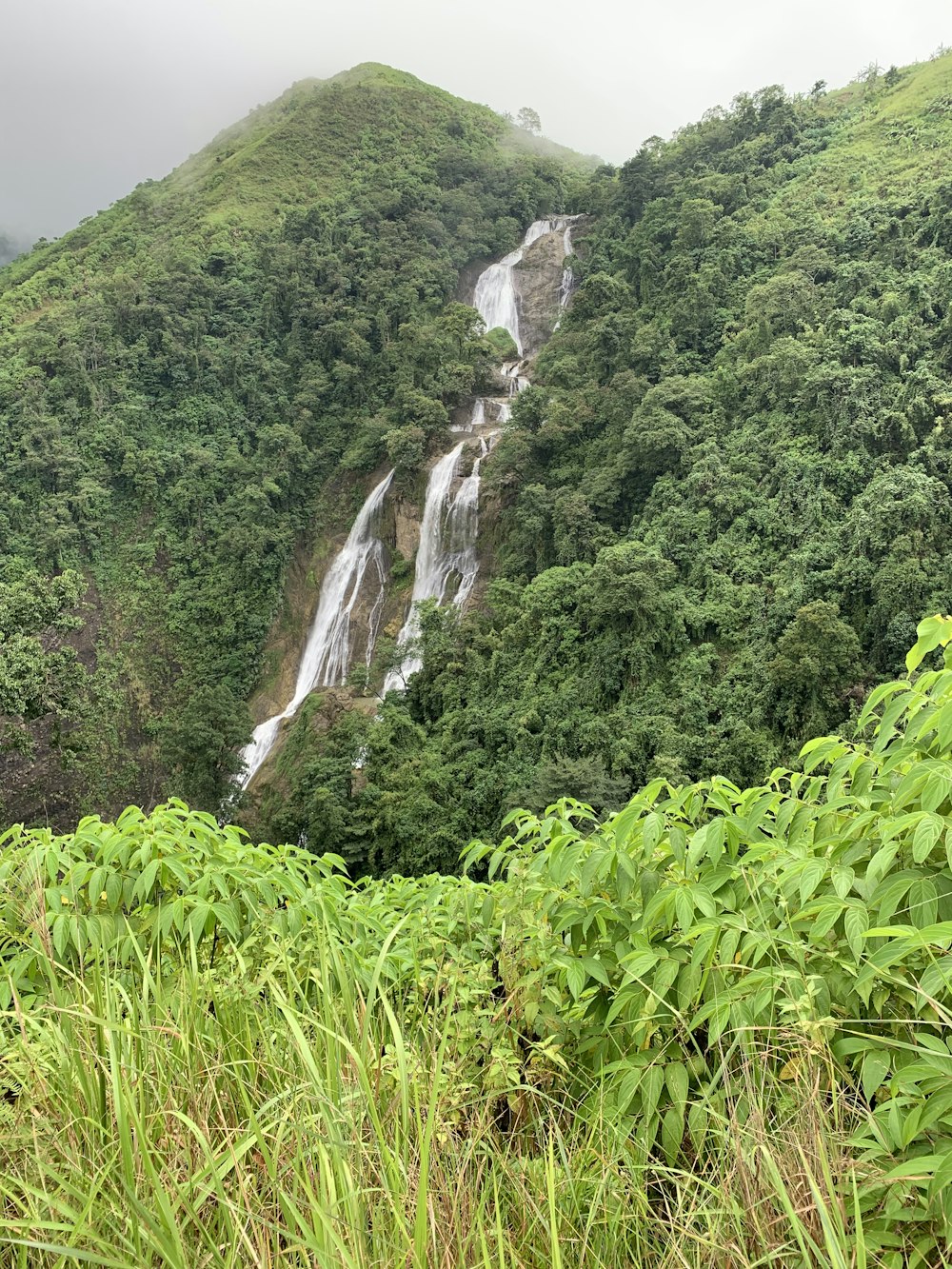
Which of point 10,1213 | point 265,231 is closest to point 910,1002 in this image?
point 10,1213

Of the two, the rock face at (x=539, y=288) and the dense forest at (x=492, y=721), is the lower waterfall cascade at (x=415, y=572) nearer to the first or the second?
the dense forest at (x=492, y=721)

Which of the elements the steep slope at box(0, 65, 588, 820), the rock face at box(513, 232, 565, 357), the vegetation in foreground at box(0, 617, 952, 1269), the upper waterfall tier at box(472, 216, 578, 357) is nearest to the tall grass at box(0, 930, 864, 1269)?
the vegetation in foreground at box(0, 617, 952, 1269)

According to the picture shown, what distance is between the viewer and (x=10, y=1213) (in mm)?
1239

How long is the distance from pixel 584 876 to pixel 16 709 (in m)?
15.8

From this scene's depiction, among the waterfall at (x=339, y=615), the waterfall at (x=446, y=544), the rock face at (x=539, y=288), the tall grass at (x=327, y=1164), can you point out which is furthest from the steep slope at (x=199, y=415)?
the tall grass at (x=327, y=1164)

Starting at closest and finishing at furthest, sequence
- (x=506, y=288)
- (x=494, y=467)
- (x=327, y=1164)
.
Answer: (x=327, y=1164) < (x=494, y=467) < (x=506, y=288)

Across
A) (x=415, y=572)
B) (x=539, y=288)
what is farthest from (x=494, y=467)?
(x=539, y=288)

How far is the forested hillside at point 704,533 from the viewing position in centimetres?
1105

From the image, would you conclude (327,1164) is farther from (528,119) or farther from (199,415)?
(528,119)

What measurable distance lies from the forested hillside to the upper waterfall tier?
9055 millimetres

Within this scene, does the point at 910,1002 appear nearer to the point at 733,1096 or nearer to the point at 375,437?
the point at 733,1096

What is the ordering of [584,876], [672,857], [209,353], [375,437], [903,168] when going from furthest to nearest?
[209,353] < [375,437] < [903,168] < [672,857] < [584,876]

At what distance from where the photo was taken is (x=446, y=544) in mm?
20078

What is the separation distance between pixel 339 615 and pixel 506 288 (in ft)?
60.4
